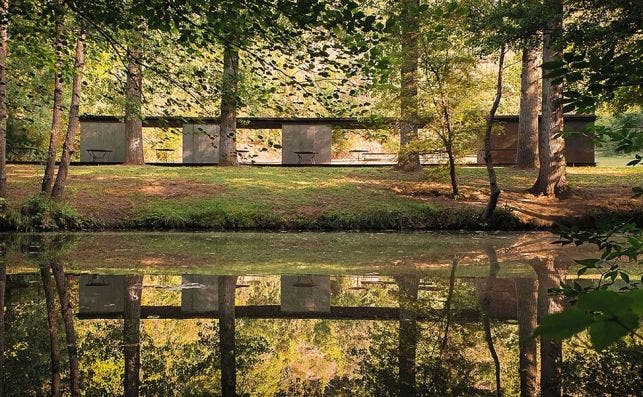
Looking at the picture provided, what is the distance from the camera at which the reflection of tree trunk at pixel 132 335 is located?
430 cm

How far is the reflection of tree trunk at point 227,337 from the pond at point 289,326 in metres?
0.01

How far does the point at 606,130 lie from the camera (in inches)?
161

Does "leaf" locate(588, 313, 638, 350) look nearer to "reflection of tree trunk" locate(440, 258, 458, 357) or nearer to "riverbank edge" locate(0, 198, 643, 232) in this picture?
"reflection of tree trunk" locate(440, 258, 458, 357)

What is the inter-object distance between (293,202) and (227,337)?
13.6 m

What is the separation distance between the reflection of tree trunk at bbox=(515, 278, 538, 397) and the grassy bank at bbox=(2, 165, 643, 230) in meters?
9.22

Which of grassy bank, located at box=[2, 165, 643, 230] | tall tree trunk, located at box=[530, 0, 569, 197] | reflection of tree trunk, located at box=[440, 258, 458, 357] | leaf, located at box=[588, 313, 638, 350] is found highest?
tall tree trunk, located at box=[530, 0, 569, 197]

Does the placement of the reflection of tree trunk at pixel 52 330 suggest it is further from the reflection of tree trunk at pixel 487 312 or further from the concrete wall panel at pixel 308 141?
the concrete wall panel at pixel 308 141

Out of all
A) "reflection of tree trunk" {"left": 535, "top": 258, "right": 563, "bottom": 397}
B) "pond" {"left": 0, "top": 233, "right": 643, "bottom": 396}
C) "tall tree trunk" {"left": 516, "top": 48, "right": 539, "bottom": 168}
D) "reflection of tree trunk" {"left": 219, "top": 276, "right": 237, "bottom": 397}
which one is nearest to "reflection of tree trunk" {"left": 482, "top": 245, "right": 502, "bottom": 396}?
"pond" {"left": 0, "top": 233, "right": 643, "bottom": 396}

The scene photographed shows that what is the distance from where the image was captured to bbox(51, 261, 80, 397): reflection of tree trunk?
14.0ft

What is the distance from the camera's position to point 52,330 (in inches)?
228

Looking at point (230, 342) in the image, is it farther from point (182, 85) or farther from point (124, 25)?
point (124, 25)

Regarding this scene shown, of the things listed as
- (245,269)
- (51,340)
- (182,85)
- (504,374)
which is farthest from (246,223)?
(504,374)

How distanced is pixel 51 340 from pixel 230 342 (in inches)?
55.8

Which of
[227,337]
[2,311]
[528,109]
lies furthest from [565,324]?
[528,109]
